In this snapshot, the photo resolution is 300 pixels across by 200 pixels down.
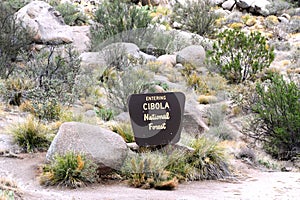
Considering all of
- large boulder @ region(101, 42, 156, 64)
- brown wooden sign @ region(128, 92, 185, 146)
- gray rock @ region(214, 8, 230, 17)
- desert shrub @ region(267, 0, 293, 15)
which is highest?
desert shrub @ region(267, 0, 293, 15)

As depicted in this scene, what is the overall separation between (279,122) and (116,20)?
9.72 meters

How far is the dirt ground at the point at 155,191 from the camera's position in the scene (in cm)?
562

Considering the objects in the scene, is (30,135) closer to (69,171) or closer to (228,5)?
(69,171)

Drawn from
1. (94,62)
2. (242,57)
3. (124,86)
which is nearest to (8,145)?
(124,86)

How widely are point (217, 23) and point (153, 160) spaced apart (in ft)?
61.2

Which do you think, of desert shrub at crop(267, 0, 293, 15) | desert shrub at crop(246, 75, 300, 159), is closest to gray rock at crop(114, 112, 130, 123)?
desert shrub at crop(246, 75, 300, 159)

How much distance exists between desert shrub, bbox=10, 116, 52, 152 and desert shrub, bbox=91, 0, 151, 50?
9.69 m

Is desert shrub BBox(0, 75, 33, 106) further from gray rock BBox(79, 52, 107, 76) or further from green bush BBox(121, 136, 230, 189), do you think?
green bush BBox(121, 136, 230, 189)

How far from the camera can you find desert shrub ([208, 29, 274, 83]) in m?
15.5

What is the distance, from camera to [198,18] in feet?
75.4

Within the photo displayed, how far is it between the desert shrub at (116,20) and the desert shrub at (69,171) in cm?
1116

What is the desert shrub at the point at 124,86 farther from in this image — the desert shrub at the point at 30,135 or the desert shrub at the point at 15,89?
the desert shrub at the point at 30,135

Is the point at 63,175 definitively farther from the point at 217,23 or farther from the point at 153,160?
the point at 217,23

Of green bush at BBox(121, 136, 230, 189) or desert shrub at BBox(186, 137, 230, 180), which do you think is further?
desert shrub at BBox(186, 137, 230, 180)
